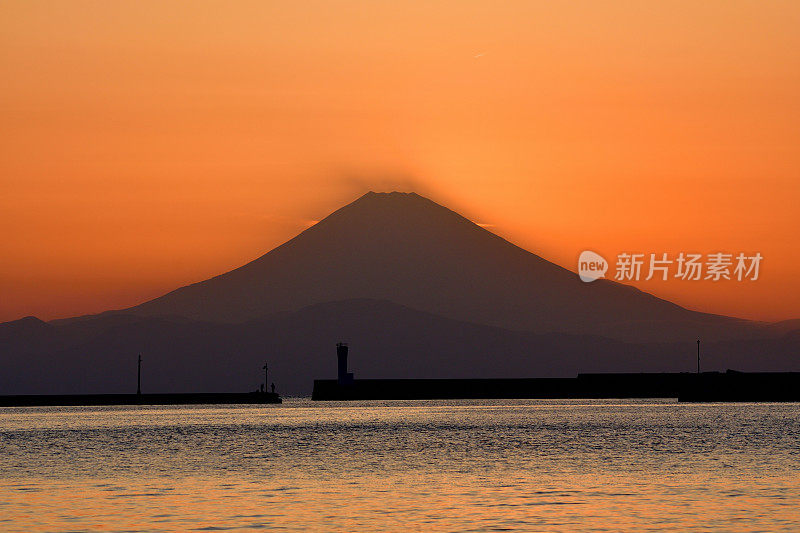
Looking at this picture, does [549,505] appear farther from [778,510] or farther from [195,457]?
[195,457]

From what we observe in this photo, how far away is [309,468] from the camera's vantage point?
62062 millimetres

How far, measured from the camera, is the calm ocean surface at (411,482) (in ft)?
129

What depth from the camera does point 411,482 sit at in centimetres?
5312

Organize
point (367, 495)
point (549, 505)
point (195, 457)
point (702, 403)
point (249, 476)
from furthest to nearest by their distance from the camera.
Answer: point (702, 403)
point (195, 457)
point (249, 476)
point (367, 495)
point (549, 505)

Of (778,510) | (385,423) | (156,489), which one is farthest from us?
(385,423)

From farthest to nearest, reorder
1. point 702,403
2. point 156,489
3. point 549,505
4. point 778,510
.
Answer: point 702,403
point 156,489
point 549,505
point 778,510

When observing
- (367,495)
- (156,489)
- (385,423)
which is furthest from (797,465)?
(385,423)

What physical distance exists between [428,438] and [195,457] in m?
25.1

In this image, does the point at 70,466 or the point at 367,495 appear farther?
the point at 70,466

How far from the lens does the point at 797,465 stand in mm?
58969

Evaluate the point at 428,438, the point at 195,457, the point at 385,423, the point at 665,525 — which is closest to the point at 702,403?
the point at 385,423

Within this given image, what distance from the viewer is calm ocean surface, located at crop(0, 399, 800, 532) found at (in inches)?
1547

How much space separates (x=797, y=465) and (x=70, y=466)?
35330 millimetres

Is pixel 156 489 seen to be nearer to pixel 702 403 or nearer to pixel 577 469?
pixel 577 469
